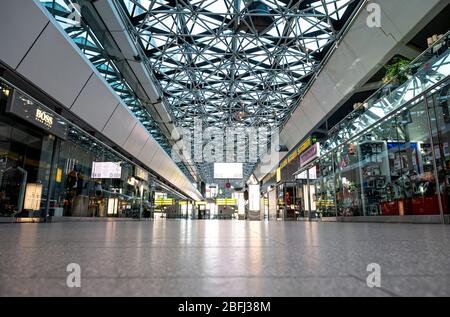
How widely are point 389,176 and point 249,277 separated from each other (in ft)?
31.8

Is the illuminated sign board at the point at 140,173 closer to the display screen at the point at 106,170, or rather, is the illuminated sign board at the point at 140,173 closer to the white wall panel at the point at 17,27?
the display screen at the point at 106,170

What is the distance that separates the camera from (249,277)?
95 centimetres

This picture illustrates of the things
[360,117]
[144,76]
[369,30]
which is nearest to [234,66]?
[144,76]

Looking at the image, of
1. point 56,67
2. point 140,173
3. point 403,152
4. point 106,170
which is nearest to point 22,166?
point 56,67

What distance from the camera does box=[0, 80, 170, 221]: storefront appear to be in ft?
30.4

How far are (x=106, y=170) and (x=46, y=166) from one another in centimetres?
475

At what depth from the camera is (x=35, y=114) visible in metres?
9.90

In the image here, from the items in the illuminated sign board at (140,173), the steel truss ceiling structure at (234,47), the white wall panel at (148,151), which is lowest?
the illuminated sign board at (140,173)

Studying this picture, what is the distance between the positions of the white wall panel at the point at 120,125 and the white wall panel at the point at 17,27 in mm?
7037

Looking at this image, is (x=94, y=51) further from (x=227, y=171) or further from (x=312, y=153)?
(x=227, y=171)

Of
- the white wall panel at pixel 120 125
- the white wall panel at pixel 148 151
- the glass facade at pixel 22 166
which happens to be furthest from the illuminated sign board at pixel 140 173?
the glass facade at pixel 22 166

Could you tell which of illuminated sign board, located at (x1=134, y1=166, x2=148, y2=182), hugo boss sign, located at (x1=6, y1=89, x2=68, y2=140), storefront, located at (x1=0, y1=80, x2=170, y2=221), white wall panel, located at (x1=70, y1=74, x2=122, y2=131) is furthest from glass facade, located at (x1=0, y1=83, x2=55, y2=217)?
illuminated sign board, located at (x1=134, y1=166, x2=148, y2=182)

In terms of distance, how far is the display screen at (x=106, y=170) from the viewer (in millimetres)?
14961

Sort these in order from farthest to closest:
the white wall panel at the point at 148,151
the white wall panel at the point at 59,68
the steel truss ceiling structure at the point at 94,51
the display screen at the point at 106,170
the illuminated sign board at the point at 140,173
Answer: the white wall panel at the point at 148,151
the illuminated sign board at the point at 140,173
the display screen at the point at 106,170
the steel truss ceiling structure at the point at 94,51
the white wall panel at the point at 59,68
